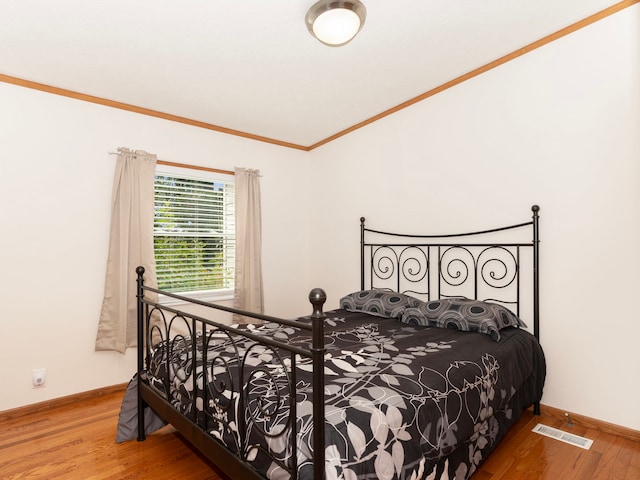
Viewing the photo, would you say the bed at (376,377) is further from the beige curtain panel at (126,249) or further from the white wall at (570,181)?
the beige curtain panel at (126,249)

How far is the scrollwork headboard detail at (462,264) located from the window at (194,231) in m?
1.46

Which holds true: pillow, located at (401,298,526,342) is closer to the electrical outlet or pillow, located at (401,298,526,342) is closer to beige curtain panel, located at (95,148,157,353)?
beige curtain panel, located at (95,148,157,353)

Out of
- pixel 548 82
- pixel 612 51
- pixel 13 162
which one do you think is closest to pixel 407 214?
pixel 548 82

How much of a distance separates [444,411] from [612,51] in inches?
90.9

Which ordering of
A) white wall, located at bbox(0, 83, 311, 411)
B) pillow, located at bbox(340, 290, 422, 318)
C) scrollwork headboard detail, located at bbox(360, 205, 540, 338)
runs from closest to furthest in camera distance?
scrollwork headboard detail, located at bbox(360, 205, 540, 338), white wall, located at bbox(0, 83, 311, 411), pillow, located at bbox(340, 290, 422, 318)

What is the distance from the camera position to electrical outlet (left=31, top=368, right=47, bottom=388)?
8.82 ft

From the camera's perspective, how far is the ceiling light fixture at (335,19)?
1.92 m

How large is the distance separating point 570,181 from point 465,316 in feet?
3.58

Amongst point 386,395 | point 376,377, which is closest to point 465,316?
point 376,377

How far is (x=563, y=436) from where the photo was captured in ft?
6.95

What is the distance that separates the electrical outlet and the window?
1058mm

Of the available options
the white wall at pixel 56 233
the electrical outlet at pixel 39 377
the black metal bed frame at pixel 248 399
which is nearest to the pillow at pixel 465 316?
the black metal bed frame at pixel 248 399

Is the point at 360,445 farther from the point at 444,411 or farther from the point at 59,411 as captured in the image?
the point at 59,411

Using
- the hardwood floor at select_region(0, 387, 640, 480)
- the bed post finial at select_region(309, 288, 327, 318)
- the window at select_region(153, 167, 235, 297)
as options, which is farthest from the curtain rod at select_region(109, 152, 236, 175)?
the bed post finial at select_region(309, 288, 327, 318)
